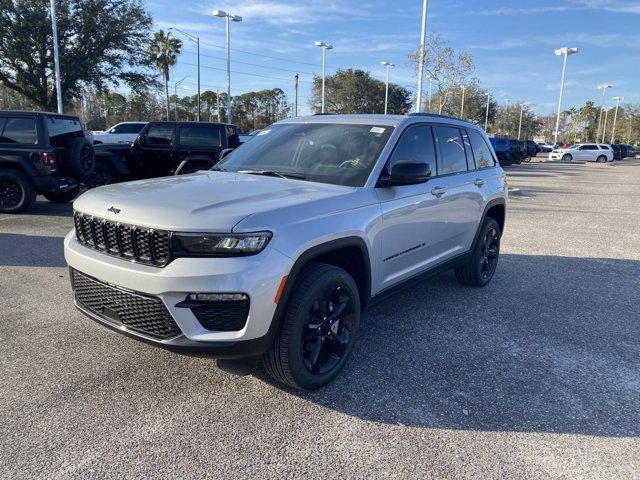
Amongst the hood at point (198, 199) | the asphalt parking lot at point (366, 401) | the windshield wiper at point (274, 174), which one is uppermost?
the windshield wiper at point (274, 174)

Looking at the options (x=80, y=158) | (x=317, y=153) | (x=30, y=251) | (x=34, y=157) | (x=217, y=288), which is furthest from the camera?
(x=80, y=158)

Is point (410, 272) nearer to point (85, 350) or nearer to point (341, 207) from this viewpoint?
point (341, 207)

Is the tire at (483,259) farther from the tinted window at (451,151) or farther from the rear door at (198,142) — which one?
the rear door at (198,142)

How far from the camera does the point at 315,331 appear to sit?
3.10m

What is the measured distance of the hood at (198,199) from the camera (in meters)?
2.68

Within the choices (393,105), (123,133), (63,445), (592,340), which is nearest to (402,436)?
(63,445)

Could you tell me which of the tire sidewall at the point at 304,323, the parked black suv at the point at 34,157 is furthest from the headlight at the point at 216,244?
the parked black suv at the point at 34,157

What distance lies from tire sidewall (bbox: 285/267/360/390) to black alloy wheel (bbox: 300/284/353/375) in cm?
4

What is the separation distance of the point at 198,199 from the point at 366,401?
165 centimetres

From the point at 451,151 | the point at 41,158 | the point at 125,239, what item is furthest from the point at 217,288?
the point at 41,158

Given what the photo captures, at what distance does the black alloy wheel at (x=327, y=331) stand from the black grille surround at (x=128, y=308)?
32.5 inches

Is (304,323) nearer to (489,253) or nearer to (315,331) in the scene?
(315,331)

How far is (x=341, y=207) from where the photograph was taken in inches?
126

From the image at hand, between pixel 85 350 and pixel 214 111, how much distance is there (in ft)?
241
